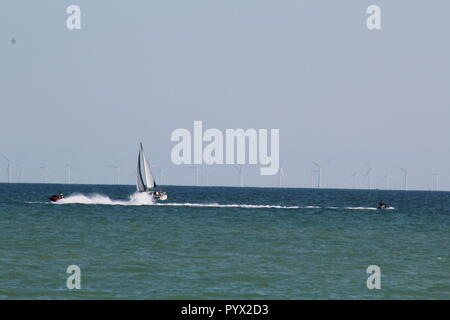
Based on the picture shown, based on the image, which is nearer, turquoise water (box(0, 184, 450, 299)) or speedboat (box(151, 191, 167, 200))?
turquoise water (box(0, 184, 450, 299))

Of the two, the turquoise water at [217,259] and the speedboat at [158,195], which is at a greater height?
the speedboat at [158,195]

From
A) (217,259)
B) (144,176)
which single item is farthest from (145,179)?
(217,259)

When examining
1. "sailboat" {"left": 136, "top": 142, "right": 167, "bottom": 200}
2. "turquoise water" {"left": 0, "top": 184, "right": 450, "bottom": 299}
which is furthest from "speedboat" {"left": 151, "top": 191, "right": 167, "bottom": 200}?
"turquoise water" {"left": 0, "top": 184, "right": 450, "bottom": 299}

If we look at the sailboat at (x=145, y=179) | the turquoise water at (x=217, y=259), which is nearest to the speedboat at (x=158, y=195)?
the sailboat at (x=145, y=179)

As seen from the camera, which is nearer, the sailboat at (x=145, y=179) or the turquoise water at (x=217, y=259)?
the turquoise water at (x=217, y=259)

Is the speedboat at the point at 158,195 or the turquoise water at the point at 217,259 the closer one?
the turquoise water at the point at 217,259

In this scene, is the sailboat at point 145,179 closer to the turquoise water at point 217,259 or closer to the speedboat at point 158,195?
the speedboat at point 158,195

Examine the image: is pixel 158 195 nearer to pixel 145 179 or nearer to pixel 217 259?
pixel 145 179

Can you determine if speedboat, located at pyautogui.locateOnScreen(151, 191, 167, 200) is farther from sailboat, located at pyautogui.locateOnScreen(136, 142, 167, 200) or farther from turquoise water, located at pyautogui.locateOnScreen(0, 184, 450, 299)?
turquoise water, located at pyautogui.locateOnScreen(0, 184, 450, 299)

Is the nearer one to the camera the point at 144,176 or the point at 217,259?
the point at 217,259
